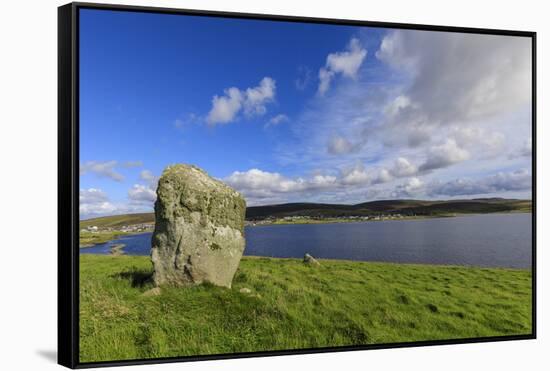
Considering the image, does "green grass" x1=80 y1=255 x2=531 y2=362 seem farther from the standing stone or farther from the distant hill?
the distant hill

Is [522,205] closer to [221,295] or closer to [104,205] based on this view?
[221,295]

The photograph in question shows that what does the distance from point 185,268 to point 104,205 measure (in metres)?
1.60

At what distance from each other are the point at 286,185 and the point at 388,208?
189 cm

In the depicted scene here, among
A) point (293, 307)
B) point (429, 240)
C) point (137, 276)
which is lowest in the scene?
point (293, 307)

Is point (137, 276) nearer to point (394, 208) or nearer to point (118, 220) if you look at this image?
point (118, 220)

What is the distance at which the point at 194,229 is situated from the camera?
30.0 ft

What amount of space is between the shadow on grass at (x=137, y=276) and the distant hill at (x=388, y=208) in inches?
32.4

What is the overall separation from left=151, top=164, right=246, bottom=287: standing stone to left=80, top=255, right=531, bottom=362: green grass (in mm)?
264

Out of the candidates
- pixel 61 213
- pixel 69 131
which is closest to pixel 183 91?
pixel 69 131

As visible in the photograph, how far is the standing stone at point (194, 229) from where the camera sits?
9.00m

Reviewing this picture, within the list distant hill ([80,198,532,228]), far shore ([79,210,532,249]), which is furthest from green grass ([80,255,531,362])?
distant hill ([80,198,532,228])

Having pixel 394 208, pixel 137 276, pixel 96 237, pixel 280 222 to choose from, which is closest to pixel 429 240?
pixel 394 208

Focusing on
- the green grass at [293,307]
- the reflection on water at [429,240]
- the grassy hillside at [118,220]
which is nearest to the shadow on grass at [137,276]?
the green grass at [293,307]

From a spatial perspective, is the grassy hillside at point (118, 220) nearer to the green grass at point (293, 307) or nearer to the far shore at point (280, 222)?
the far shore at point (280, 222)
